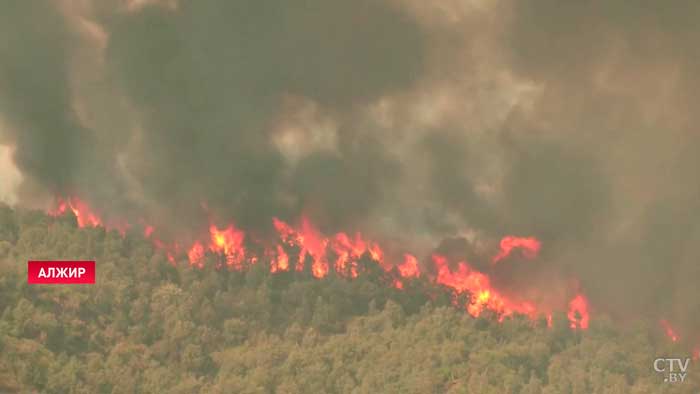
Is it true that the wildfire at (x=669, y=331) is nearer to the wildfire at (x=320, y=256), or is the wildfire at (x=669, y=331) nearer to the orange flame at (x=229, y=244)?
the wildfire at (x=320, y=256)

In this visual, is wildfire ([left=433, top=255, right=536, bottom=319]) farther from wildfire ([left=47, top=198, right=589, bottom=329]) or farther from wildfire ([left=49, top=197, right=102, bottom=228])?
wildfire ([left=49, top=197, right=102, bottom=228])

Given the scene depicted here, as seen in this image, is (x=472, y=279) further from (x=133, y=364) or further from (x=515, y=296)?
(x=133, y=364)

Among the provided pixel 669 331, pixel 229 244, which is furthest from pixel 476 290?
pixel 229 244

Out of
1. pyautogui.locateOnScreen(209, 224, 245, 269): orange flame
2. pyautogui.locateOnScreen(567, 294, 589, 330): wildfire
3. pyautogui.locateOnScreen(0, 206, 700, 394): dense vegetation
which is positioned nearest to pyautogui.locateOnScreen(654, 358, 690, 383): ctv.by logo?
pyautogui.locateOnScreen(0, 206, 700, 394): dense vegetation

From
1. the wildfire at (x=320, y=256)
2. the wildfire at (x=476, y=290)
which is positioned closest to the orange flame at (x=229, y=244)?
the wildfire at (x=320, y=256)

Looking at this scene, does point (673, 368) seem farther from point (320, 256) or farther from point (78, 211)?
point (78, 211)

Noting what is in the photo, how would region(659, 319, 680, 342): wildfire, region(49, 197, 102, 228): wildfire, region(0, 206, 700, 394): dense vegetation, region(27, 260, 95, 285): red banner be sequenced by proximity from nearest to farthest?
region(0, 206, 700, 394): dense vegetation, region(659, 319, 680, 342): wildfire, region(27, 260, 95, 285): red banner, region(49, 197, 102, 228): wildfire
